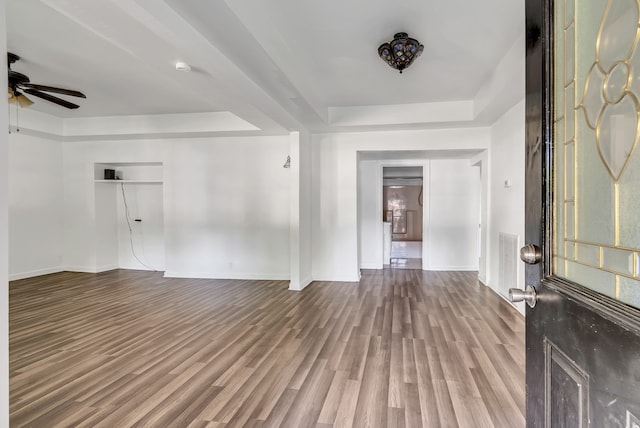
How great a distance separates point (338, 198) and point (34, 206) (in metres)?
5.38

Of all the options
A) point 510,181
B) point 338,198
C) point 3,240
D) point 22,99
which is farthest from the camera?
point 338,198

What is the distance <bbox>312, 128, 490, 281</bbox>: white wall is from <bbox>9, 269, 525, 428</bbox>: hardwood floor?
94cm

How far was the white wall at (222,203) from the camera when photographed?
5586mm

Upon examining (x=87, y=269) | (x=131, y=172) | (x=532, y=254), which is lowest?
(x=87, y=269)

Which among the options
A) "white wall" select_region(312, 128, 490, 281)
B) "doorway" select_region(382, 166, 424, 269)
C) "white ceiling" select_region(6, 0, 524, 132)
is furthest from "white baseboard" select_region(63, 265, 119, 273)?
"doorway" select_region(382, 166, 424, 269)

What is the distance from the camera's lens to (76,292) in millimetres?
4793

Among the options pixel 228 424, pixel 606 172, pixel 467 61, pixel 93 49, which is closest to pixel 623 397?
pixel 606 172

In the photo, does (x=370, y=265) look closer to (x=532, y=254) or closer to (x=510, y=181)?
(x=510, y=181)

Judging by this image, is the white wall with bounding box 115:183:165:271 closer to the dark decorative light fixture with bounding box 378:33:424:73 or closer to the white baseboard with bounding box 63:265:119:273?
the white baseboard with bounding box 63:265:119:273

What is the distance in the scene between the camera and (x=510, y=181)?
13.3 ft

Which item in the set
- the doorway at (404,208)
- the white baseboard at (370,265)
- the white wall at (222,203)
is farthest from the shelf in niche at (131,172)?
the doorway at (404,208)

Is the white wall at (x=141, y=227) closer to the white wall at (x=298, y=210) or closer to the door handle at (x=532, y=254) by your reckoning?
the white wall at (x=298, y=210)

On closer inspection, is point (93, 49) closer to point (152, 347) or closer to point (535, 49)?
point (152, 347)

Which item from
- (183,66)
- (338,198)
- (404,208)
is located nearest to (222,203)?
(338,198)
